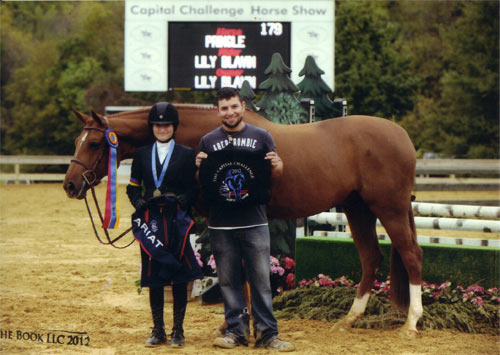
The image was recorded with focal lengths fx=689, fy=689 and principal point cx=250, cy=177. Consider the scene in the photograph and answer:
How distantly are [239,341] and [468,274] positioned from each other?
217 centimetres

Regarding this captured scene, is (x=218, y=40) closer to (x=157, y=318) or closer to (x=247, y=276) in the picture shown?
(x=247, y=276)

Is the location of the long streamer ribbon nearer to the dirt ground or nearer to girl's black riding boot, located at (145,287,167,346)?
girl's black riding boot, located at (145,287,167,346)

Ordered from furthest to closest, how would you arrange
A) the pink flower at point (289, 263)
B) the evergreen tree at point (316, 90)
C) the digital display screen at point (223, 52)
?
the digital display screen at point (223, 52) < the evergreen tree at point (316, 90) < the pink flower at point (289, 263)

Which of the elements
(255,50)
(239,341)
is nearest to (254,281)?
(239,341)

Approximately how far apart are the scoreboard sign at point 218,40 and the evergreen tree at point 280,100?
5.89 metres

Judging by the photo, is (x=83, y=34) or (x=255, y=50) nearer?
(x=255, y=50)

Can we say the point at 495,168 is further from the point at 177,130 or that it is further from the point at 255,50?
the point at 177,130

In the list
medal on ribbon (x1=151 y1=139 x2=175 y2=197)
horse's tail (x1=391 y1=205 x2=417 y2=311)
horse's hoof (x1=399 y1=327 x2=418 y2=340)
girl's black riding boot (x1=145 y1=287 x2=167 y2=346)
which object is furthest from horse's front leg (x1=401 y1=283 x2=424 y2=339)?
medal on ribbon (x1=151 y1=139 x2=175 y2=197)

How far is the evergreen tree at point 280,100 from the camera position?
696 cm

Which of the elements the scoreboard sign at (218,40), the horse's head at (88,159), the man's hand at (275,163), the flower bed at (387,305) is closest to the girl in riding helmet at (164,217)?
the horse's head at (88,159)

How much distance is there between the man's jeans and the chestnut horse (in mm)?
483

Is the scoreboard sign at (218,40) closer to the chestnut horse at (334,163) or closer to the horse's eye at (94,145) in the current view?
the chestnut horse at (334,163)

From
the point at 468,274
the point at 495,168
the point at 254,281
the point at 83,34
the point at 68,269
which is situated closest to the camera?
the point at 254,281

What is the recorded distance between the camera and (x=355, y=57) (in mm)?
27531
